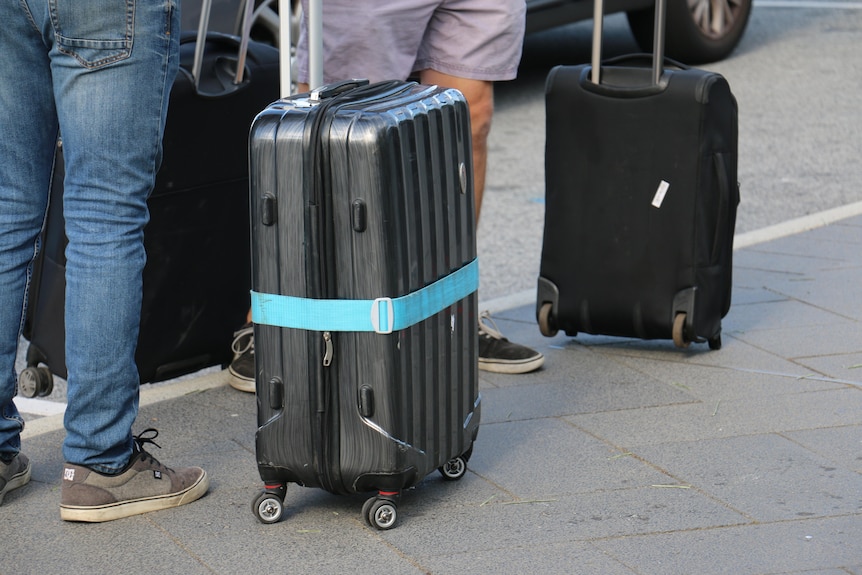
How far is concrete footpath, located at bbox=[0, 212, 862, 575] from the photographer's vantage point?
2.77 m

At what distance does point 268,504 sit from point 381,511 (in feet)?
0.82

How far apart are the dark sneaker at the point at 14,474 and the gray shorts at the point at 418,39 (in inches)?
51.9

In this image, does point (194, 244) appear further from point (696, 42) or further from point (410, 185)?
point (696, 42)

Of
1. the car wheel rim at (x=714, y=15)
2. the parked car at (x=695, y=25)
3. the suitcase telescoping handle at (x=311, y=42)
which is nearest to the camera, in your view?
the suitcase telescoping handle at (x=311, y=42)

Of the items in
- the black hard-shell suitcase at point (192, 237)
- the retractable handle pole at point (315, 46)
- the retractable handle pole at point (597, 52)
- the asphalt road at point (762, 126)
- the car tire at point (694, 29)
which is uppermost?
the retractable handle pole at point (315, 46)

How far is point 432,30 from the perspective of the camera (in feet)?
12.9

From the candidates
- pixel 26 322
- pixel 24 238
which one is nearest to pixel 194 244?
pixel 26 322

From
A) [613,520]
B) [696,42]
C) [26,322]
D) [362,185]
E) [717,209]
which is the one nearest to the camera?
[362,185]

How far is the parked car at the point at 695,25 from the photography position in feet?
29.7

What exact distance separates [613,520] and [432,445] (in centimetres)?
43

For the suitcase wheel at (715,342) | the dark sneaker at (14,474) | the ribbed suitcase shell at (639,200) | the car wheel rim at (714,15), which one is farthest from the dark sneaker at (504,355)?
the car wheel rim at (714,15)

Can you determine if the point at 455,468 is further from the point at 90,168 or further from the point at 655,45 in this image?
the point at 655,45

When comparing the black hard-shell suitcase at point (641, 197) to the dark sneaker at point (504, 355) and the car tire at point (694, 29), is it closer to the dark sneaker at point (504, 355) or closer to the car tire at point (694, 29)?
the dark sneaker at point (504, 355)

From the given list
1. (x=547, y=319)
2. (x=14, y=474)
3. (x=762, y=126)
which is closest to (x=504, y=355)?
(x=547, y=319)
